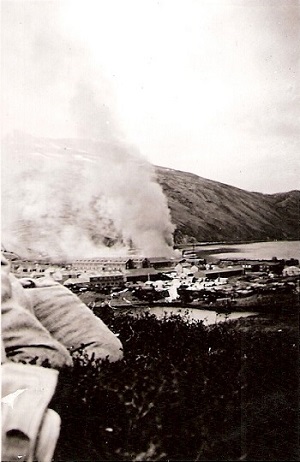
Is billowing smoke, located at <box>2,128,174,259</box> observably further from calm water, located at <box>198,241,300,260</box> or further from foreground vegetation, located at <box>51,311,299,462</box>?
foreground vegetation, located at <box>51,311,299,462</box>

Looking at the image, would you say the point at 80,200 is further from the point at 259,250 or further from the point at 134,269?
the point at 259,250

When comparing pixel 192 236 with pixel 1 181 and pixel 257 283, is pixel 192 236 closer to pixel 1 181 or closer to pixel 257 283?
pixel 257 283

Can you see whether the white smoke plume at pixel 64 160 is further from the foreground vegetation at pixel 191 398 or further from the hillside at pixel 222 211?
the foreground vegetation at pixel 191 398

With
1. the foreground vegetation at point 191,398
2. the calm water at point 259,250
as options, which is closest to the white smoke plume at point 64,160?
the calm water at point 259,250

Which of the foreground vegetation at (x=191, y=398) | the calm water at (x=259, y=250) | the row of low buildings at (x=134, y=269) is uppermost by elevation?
the calm water at (x=259, y=250)

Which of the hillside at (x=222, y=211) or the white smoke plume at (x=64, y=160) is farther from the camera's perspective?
the white smoke plume at (x=64, y=160)

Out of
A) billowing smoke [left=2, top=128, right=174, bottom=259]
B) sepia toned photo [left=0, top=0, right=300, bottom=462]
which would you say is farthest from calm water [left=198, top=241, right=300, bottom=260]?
billowing smoke [left=2, top=128, right=174, bottom=259]

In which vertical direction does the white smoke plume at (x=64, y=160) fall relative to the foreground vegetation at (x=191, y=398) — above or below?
above

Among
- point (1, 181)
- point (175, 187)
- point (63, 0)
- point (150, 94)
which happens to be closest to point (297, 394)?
point (175, 187)

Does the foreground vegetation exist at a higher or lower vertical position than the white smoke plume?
lower
